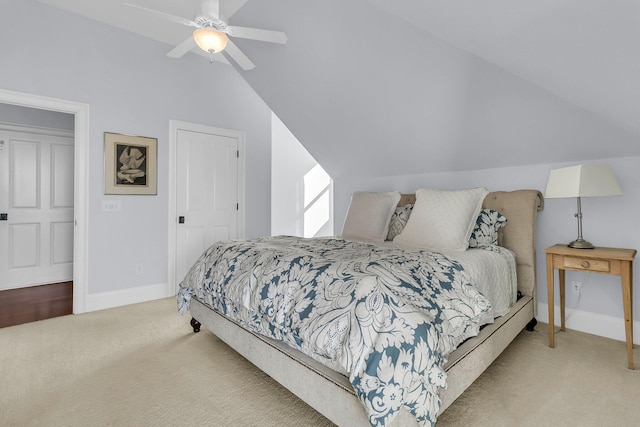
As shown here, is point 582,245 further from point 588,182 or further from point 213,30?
point 213,30

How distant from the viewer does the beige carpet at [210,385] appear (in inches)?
60.9

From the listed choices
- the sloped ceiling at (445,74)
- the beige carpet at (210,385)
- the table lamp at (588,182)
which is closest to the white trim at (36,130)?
the sloped ceiling at (445,74)

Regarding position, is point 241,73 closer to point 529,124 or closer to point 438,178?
point 438,178

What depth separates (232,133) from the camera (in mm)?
4184

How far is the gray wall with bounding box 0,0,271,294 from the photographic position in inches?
114

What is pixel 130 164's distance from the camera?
3.42 m

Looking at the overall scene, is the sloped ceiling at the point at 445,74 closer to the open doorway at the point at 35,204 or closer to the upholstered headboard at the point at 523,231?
the upholstered headboard at the point at 523,231

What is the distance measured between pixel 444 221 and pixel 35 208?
197 inches

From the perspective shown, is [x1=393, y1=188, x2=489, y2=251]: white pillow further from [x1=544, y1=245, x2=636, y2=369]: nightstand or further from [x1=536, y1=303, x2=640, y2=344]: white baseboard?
[x1=536, y1=303, x2=640, y2=344]: white baseboard

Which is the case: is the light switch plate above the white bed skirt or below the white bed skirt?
above

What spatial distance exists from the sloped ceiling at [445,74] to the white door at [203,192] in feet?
3.04

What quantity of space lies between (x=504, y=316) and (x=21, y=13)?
15.1 ft

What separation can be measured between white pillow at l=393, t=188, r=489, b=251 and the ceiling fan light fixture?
6.61ft

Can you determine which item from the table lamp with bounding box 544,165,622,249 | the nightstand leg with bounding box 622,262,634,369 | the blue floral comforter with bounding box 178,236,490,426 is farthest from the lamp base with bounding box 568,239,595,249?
the blue floral comforter with bounding box 178,236,490,426
